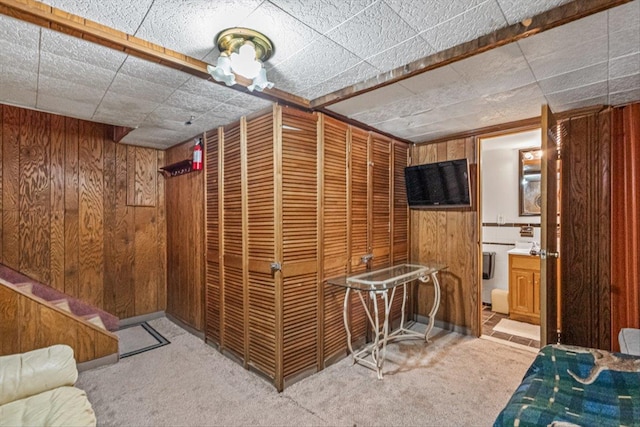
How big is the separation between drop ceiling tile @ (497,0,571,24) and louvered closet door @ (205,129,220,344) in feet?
7.80

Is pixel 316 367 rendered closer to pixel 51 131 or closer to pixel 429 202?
pixel 429 202

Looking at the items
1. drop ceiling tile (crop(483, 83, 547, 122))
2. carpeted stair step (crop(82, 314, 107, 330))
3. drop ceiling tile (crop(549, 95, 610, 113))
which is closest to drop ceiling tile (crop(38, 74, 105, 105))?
carpeted stair step (crop(82, 314, 107, 330))

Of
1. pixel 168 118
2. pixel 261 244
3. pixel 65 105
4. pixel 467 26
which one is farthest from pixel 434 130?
pixel 65 105

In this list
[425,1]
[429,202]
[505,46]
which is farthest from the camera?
[429,202]

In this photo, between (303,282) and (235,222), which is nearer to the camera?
(303,282)

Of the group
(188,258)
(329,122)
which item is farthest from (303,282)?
(188,258)

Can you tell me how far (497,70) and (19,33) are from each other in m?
2.52

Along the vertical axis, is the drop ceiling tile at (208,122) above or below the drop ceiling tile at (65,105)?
below

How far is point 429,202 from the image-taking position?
343cm

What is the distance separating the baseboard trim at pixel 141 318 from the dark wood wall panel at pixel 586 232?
14.2 ft

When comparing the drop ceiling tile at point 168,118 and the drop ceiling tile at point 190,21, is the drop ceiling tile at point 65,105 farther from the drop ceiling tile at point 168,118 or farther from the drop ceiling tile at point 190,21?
the drop ceiling tile at point 190,21

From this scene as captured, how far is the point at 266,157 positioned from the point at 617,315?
3.03 metres

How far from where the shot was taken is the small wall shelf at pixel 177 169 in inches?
131

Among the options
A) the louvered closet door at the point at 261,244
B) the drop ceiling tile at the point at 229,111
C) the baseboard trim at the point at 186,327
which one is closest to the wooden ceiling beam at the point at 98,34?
the drop ceiling tile at the point at 229,111
